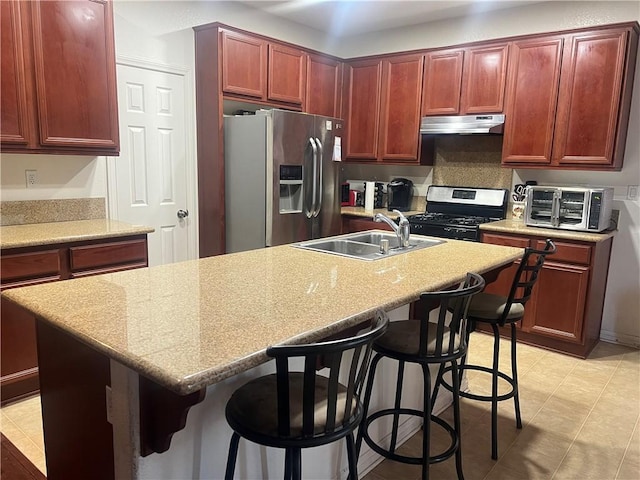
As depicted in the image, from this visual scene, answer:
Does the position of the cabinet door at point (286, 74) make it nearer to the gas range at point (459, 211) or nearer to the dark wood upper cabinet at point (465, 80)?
the dark wood upper cabinet at point (465, 80)

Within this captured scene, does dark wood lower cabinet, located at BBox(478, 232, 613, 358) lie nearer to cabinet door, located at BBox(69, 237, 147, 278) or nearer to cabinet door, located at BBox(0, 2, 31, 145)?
cabinet door, located at BBox(69, 237, 147, 278)

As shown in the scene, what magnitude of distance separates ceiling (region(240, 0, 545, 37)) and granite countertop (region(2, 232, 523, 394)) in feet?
8.99

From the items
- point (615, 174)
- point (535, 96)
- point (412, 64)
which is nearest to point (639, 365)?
point (615, 174)

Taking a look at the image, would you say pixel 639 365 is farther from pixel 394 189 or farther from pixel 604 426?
pixel 394 189

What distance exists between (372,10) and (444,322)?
341cm

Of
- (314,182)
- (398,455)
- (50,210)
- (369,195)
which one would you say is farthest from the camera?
(369,195)

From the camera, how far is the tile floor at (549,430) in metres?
2.17

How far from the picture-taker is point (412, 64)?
4.36 meters

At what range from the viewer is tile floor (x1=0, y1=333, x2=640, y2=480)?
2.17 meters

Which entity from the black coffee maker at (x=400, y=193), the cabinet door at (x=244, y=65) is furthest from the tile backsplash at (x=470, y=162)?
the cabinet door at (x=244, y=65)

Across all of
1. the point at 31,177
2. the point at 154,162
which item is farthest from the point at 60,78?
the point at 154,162

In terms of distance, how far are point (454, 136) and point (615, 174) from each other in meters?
1.37

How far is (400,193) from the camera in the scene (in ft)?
15.5

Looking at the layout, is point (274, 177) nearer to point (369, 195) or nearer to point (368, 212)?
point (368, 212)
